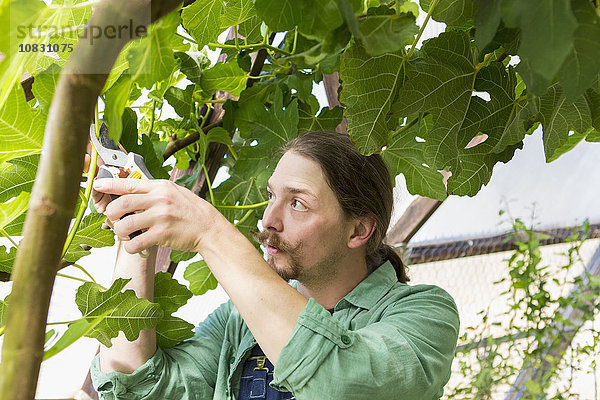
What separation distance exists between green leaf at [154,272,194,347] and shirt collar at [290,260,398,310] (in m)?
0.30

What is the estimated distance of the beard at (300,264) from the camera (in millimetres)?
1099

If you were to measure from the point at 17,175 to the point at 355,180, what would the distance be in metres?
0.68

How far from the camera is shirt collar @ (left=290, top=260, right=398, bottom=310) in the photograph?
3.55ft

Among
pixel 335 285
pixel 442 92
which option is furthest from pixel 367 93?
pixel 335 285

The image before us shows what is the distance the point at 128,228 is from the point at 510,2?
1.73 feet

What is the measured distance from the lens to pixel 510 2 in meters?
0.28

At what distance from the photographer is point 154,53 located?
32 centimetres

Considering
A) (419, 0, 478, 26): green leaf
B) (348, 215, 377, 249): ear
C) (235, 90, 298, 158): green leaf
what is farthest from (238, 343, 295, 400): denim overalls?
(419, 0, 478, 26): green leaf

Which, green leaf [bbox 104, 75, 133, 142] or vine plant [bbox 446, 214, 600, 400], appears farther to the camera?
vine plant [bbox 446, 214, 600, 400]

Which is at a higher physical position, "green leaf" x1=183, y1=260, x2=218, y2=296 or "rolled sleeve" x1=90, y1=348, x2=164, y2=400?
"green leaf" x1=183, y1=260, x2=218, y2=296

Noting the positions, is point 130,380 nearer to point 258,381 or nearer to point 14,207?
point 258,381

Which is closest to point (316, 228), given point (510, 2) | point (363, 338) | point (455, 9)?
point (363, 338)

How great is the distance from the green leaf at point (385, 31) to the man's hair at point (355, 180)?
791 mm

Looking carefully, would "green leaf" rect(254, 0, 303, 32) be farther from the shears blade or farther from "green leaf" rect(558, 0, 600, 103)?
the shears blade
